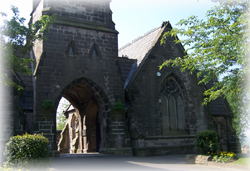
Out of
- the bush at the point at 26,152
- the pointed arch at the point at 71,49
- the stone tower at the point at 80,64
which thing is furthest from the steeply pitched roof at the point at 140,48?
the bush at the point at 26,152

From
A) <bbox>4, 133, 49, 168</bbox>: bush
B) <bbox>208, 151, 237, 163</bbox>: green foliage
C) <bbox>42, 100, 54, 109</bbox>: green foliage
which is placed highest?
<bbox>42, 100, 54, 109</bbox>: green foliage

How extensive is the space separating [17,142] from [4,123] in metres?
6.08

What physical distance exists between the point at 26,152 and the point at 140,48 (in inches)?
614

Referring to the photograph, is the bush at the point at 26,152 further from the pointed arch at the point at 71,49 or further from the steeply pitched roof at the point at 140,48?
the steeply pitched roof at the point at 140,48

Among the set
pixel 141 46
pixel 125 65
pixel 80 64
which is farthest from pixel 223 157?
pixel 141 46

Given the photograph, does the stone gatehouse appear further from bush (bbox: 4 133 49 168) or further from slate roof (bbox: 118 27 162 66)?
bush (bbox: 4 133 49 168)

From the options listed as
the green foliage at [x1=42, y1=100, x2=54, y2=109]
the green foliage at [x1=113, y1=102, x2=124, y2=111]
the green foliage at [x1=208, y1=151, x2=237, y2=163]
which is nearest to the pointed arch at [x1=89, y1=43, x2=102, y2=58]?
the green foliage at [x1=113, y1=102, x2=124, y2=111]

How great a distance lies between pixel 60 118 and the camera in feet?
216

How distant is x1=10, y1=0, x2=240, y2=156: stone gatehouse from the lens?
17484 mm

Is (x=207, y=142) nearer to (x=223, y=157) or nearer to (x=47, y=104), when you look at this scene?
(x=223, y=157)

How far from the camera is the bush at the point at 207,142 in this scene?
15.0 metres

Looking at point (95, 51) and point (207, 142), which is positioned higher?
point (95, 51)

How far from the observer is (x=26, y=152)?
10.6m

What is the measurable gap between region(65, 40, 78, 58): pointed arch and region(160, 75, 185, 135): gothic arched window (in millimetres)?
6754
